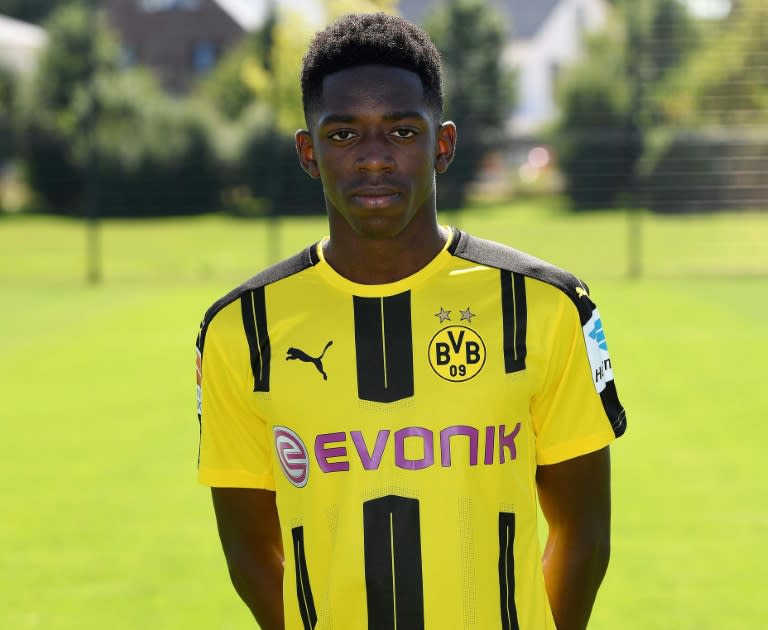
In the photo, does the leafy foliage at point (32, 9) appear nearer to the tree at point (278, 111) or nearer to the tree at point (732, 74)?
the tree at point (278, 111)

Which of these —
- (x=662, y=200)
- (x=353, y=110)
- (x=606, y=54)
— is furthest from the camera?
(x=606, y=54)

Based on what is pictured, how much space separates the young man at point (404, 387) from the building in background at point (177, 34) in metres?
59.2

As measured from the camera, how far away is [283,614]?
8.27 ft

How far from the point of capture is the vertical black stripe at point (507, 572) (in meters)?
2.24

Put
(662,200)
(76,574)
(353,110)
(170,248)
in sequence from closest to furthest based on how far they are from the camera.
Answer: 1. (353,110)
2. (76,574)
3. (662,200)
4. (170,248)

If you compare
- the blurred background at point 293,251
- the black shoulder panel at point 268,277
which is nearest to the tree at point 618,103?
the blurred background at point 293,251

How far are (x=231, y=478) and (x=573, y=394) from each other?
70 cm

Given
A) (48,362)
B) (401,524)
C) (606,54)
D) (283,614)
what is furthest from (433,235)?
(606,54)

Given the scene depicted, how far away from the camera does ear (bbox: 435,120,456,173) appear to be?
238 cm

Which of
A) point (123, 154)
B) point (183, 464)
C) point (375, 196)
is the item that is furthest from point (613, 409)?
point (123, 154)

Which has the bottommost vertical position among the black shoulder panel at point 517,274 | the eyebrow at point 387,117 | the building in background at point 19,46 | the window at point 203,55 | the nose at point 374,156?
the black shoulder panel at point 517,274

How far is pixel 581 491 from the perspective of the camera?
2453 mm

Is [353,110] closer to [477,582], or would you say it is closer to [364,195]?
[364,195]

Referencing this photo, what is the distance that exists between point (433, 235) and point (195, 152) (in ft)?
81.5
